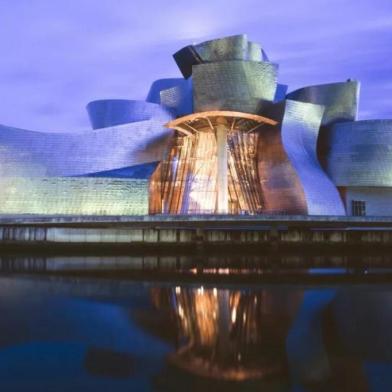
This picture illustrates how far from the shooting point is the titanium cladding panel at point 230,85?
1045 inches

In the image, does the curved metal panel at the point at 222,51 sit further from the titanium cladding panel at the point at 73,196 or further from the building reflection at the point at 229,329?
the building reflection at the point at 229,329

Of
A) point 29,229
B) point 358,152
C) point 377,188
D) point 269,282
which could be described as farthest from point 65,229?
point 377,188

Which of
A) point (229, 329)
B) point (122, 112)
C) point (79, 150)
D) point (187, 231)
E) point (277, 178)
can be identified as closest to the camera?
point (229, 329)

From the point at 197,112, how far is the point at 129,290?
18028mm

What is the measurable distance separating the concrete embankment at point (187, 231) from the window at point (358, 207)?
25.1 feet

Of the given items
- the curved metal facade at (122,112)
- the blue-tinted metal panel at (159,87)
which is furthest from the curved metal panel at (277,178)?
the blue-tinted metal panel at (159,87)

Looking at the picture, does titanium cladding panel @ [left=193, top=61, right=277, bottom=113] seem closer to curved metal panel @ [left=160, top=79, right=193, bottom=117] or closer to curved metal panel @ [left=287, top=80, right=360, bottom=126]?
curved metal panel @ [left=160, top=79, right=193, bottom=117]

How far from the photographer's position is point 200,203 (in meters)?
26.8

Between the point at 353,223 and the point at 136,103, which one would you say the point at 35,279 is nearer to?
the point at 353,223

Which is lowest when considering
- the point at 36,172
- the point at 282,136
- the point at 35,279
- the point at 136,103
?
the point at 35,279

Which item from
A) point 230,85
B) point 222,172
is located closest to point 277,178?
point 222,172

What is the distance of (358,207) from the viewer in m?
30.9

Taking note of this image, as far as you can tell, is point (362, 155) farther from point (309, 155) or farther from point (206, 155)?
point (206, 155)

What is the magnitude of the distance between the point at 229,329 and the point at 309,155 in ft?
71.9
